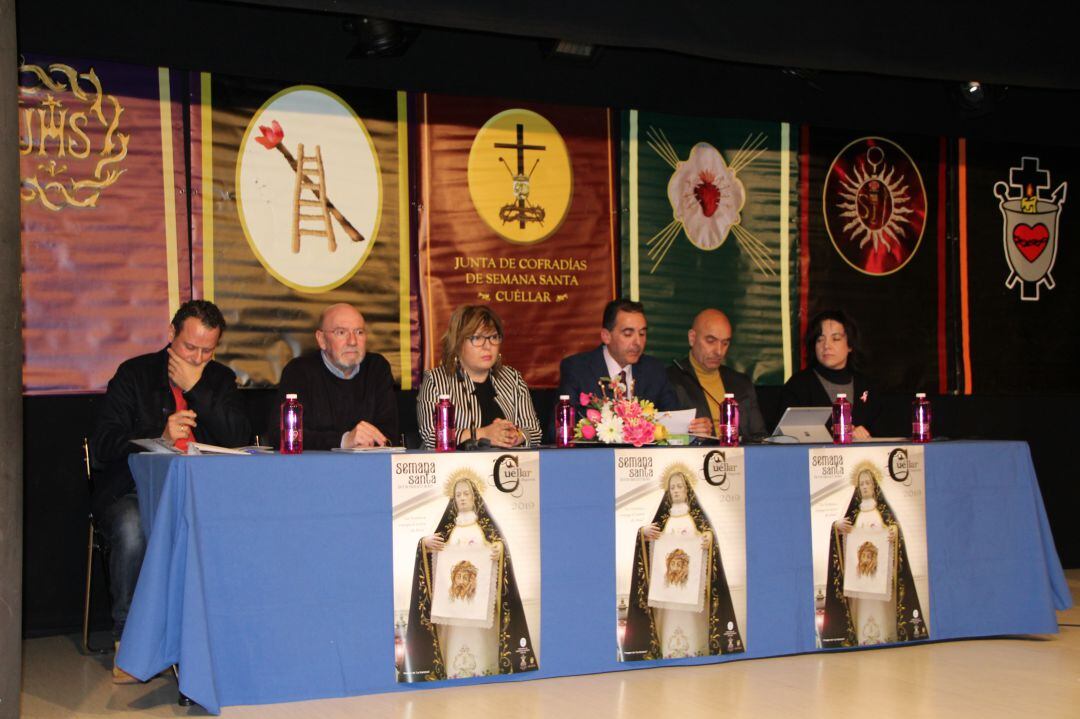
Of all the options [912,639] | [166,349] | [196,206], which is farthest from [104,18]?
[912,639]

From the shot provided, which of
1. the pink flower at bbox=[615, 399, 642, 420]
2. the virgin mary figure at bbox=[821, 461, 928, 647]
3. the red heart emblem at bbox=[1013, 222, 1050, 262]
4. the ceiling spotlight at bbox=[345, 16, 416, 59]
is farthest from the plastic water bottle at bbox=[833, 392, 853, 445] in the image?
the red heart emblem at bbox=[1013, 222, 1050, 262]

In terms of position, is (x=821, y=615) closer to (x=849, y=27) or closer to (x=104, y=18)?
(x=849, y=27)

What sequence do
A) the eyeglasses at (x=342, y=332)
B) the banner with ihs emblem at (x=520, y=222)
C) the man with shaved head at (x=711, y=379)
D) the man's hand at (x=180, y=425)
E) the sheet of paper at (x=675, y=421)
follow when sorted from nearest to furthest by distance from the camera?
the man's hand at (x=180, y=425) → the sheet of paper at (x=675, y=421) → the eyeglasses at (x=342, y=332) → the man with shaved head at (x=711, y=379) → the banner with ihs emblem at (x=520, y=222)

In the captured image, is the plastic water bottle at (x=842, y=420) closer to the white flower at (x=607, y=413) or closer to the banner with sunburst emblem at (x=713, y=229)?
the white flower at (x=607, y=413)

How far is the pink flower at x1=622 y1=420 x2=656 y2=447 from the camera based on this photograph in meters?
3.87

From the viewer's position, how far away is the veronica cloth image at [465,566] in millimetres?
3516

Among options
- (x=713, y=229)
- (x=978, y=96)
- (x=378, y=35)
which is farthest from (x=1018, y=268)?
(x=378, y=35)

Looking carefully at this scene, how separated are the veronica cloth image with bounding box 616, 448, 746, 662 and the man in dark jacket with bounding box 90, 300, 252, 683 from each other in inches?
59.2

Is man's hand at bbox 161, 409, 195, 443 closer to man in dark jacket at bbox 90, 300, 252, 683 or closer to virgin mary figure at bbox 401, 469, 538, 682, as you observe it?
man in dark jacket at bbox 90, 300, 252, 683

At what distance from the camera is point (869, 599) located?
4082 mm

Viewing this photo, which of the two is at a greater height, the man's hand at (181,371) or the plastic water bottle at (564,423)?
the man's hand at (181,371)

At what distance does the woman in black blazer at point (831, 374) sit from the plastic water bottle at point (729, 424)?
108 centimetres

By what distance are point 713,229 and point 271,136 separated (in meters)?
2.14

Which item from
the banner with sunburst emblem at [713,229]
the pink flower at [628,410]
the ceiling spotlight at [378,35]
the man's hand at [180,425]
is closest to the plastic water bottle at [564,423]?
the pink flower at [628,410]
